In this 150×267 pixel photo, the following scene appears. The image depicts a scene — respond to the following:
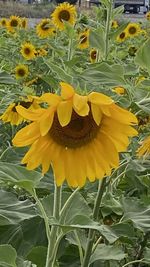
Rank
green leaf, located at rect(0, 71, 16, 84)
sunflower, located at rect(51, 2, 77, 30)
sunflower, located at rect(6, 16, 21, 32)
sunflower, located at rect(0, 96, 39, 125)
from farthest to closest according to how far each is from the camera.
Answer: sunflower, located at rect(6, 16, 21, 32) → sunflower, located at rect(51, 2, 77, 30) → sunflower, located at rect(0, 96, 39, 125) → green leaf, located at rect(0, 71, 16, 84)

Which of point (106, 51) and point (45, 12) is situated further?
point (45, 12)

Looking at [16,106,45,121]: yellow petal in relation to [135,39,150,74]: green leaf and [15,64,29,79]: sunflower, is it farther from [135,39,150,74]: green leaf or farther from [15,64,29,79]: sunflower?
[15,64,29,79]: sunflower

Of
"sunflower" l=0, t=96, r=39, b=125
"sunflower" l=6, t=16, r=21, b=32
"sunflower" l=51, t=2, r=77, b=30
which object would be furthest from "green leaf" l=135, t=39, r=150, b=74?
"sunflower" l=6, t=16, r=21, b=32

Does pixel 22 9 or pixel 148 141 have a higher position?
pixel 148 141

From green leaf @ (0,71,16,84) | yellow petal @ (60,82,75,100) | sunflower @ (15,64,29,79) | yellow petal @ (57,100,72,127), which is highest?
yellow petal @ (60,82,75,100)

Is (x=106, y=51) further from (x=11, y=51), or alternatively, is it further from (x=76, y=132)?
(x=11, y=51)

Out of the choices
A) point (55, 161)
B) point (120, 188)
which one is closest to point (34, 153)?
point (55, 161)

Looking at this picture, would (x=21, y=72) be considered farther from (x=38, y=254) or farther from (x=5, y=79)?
(x=38, y=254)
